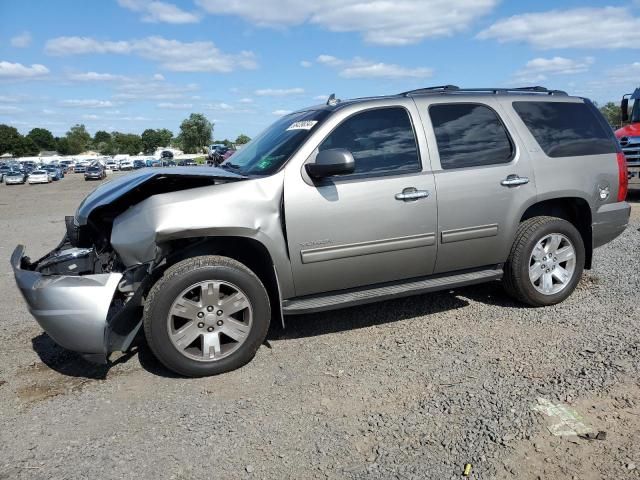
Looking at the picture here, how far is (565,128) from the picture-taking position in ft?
16.0

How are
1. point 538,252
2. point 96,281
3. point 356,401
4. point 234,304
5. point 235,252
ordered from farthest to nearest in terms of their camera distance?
1. point 538,252
2. point 235,252
3. point 234,304
4. point 96,281
5. point 356,401

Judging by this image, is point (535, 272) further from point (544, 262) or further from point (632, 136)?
point (632, 136)

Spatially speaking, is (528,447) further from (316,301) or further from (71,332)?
(71,332)

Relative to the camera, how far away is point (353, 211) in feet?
12.9

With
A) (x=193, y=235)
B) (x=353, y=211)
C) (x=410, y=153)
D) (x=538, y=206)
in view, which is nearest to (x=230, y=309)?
(x=193, y=235)

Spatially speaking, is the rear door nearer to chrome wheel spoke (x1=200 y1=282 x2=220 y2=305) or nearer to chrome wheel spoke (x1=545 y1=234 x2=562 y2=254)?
chrome wheel spoke (x1=545 y1=234 x2=562 y2=254)

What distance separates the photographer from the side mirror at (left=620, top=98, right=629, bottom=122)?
13875 mm

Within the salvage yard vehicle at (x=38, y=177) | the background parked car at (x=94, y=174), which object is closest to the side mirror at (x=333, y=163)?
the salvage yard vehicle at (x=38, y=177)

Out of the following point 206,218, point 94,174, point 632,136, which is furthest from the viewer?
point 94,174

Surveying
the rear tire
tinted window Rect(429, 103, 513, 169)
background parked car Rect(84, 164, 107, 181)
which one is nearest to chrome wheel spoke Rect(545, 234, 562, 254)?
the rear tire

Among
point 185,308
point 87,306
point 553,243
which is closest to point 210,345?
point 185,308

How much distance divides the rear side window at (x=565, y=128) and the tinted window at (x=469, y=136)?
334 mm

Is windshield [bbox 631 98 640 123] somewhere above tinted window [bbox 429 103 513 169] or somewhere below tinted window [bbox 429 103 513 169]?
above

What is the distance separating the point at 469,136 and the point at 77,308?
10.9ft
